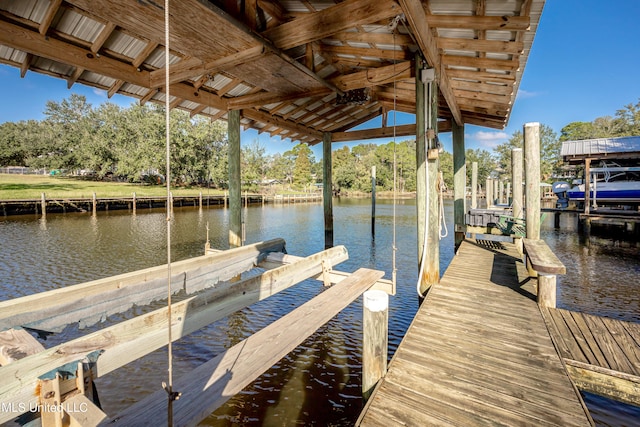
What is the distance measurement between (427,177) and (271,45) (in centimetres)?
312

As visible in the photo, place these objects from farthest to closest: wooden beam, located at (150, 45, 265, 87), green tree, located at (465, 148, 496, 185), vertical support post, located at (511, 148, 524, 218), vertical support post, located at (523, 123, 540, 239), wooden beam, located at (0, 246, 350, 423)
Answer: green tree, located at (465, 148, 496, 185)
vertical support post, located at (511, 148, 524, 218)
vertical support post, located at (523, 123, 540, 239)
wooden beam, located at (150, 45, 265, 87)
wooden beam, located at (0, 246, 350, 423)

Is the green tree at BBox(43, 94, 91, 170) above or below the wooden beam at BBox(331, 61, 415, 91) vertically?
above

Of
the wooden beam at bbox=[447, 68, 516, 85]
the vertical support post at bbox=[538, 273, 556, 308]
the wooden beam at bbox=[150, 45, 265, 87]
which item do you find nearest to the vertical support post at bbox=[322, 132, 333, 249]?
the wooden beam at bbox=[447, 68, 516, 85]

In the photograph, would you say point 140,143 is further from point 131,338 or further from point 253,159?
point 131,338

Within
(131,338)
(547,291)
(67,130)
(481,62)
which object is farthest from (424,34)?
(67,130)

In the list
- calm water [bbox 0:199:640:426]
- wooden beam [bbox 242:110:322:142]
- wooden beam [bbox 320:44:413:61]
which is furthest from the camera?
wooden beam [bbox 242:110:322:142]

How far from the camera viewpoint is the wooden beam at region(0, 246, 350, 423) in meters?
1.53

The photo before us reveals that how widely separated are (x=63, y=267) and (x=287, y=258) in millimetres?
8158

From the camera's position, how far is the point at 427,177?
189 inches

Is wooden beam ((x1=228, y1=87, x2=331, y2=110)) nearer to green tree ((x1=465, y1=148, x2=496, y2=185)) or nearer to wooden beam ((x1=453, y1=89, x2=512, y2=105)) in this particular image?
wooden beam ((x1=453, y1=89, x2=512, y2=105))

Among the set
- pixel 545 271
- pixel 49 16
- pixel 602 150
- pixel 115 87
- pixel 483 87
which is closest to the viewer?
pixel 49 16

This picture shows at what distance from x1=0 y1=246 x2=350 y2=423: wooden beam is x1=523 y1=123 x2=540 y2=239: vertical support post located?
4.39 metres

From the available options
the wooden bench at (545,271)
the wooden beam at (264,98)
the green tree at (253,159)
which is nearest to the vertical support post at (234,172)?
the wooden beam at (264,98)

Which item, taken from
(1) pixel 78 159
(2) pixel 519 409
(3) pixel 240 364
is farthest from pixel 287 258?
(1) pixel 78 159
